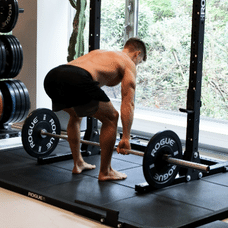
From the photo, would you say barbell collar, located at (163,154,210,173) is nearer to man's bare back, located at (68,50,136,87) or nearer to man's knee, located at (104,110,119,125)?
man's knee, located at (104,110,119,125)

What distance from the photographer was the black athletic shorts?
10.1 feet

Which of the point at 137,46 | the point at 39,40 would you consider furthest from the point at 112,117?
the point at 39,40

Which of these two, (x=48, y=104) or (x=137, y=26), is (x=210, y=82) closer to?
(x=137, y=26)

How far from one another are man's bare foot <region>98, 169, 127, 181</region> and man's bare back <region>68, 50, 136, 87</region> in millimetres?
702

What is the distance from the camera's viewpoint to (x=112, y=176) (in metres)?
3.48

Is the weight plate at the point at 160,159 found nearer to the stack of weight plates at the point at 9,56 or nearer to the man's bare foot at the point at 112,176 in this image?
the man's bare foot at the point at 112,176

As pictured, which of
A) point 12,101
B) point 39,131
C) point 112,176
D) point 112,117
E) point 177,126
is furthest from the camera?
point 177,126

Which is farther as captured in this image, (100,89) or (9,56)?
(9,56)

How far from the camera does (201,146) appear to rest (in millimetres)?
4914

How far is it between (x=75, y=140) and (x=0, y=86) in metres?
1.72

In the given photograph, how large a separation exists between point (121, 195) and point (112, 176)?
0.38 m

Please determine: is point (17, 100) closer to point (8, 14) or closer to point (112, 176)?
point (8, 14)

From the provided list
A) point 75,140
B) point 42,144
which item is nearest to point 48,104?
point 42,144

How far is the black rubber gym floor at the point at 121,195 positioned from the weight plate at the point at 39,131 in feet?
0.44
